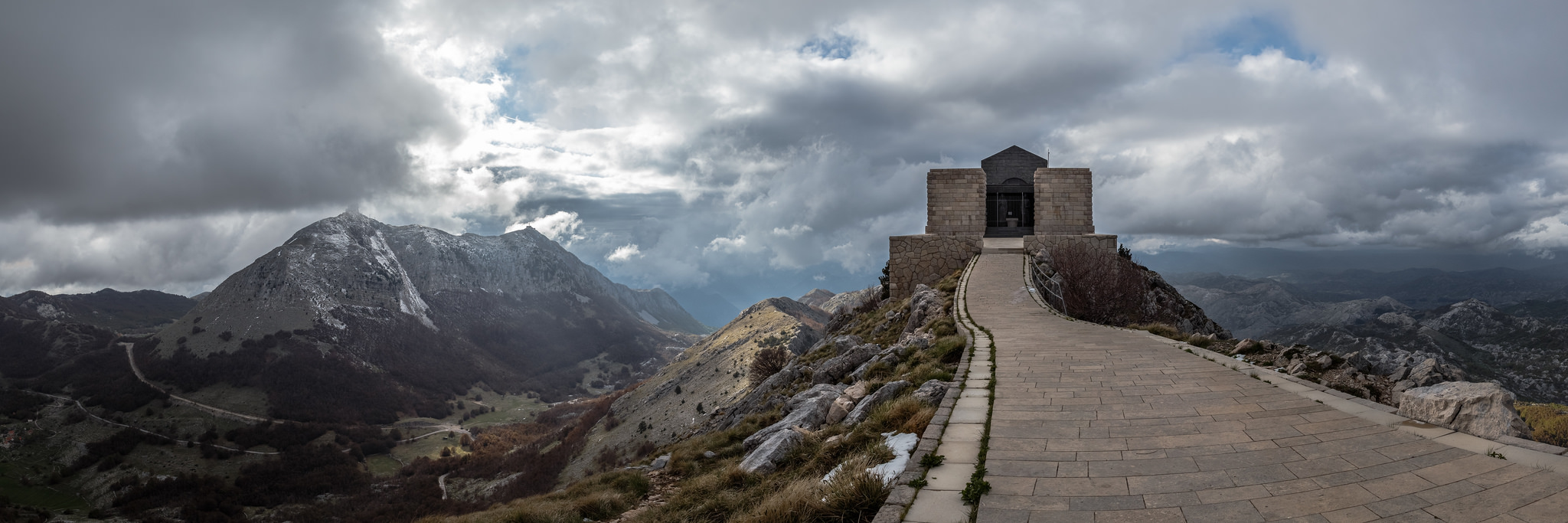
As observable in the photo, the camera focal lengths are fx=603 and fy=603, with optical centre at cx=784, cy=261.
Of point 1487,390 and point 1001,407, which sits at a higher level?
point 1487,390

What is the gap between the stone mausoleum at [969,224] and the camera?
26703 mm

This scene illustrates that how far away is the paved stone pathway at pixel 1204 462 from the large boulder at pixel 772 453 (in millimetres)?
2293

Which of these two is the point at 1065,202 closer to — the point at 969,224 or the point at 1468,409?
the point at 969,224

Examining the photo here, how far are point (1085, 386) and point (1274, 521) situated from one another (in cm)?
427

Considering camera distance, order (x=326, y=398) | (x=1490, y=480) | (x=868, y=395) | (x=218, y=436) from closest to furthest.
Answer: (x=1490, y=480), (x=868, y=395), (x=218, y=436), (x=326, y=398)

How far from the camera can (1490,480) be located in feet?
16.4

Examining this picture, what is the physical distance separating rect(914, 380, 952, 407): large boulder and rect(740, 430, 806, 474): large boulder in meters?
1.81

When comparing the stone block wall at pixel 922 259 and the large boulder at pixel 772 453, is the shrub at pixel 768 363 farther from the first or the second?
the large boulder at pixel 772 453

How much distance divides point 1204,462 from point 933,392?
3649mm

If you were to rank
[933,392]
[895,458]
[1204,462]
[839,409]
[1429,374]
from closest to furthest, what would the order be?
[1204,462], [895,458], [1429,374], [933,392], [839,409]

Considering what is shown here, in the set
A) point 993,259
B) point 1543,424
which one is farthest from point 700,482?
point 993,259

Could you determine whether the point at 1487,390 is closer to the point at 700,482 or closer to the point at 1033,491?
the point at 1033,491

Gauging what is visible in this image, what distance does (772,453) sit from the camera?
322 inches

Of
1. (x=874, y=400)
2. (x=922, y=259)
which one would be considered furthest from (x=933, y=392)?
(x=922, y=259)
